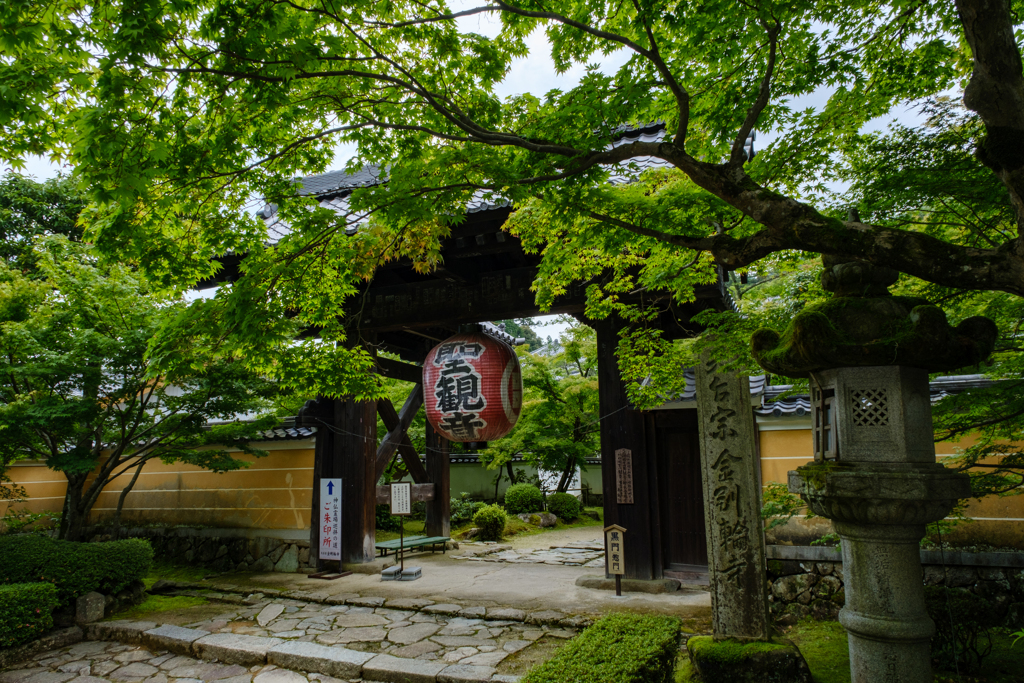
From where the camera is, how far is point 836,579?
8023 millimetres

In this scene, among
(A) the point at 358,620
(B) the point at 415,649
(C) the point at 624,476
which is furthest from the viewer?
(C) the point at 624,476

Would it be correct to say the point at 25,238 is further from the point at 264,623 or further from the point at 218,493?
the point at 264,623

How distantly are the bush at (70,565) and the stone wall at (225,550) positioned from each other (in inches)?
110

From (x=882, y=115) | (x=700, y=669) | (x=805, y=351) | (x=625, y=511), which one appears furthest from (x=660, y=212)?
(x=625, y=511)

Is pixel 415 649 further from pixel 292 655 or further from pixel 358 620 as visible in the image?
pixel 358 620

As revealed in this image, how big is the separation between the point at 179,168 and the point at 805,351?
4743mm

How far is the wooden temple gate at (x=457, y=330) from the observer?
30.3 ft

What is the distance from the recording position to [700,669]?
18.5 ft

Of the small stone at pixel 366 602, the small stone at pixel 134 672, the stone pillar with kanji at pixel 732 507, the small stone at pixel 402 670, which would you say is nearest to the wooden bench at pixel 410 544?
the small stone at pixel 366 602

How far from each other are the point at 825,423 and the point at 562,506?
17.0m

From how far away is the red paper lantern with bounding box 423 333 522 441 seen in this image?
7.64 metres

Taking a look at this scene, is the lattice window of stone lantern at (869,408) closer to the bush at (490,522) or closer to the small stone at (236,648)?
the small stone at (236,648)

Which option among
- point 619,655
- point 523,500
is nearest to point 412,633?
point 619,655

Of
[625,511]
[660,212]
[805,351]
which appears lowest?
[625,511]
